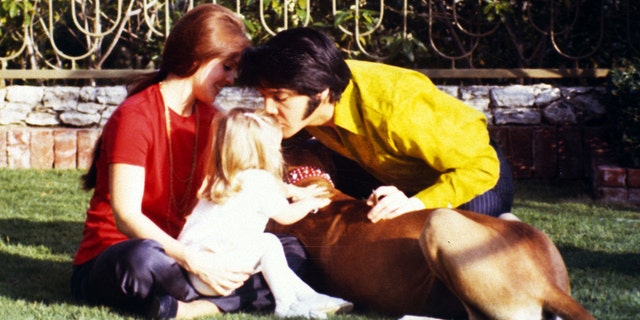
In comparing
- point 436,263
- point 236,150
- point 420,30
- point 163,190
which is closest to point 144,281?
point 163,190

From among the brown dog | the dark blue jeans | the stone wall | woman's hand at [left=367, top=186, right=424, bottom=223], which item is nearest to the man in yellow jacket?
woman's hand at [left=367, top=186, right=424, bottom=223]

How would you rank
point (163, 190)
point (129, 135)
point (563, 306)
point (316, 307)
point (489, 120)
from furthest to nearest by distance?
point (489, 120) < point (163, 190) < point (129, 135) < point (316, 307) < point (563, 306)

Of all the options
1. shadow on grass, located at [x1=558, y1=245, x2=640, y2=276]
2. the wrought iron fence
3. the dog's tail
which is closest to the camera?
the dog's tail

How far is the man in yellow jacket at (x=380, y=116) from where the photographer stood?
13.5 ft

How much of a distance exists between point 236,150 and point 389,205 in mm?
625

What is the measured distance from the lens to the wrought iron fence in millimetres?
7441

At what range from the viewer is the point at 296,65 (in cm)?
409

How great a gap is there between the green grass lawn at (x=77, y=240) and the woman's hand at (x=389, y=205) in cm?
39

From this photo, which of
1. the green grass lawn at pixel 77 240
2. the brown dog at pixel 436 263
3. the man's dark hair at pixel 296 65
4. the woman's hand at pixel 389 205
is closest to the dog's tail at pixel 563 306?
the brown dog at pixel 436 263

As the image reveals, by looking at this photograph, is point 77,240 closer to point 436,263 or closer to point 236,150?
point 236,150

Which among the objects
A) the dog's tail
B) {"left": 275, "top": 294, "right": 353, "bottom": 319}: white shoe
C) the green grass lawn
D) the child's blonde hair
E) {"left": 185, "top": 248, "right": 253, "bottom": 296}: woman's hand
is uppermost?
the child's blonde hair

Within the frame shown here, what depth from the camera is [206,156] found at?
4180mm

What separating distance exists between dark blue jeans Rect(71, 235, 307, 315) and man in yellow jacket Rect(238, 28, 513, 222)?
52cm

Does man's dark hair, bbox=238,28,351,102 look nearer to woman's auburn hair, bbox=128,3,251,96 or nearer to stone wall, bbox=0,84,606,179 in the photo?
woman's auburn hair, bbox=128,3,251,96
